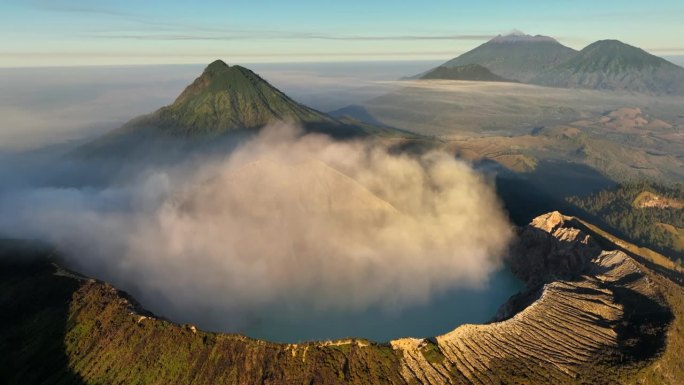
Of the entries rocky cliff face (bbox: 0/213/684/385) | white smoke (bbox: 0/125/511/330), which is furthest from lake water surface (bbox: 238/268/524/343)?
rocky cliff face (bbox: 0/213/684/385)

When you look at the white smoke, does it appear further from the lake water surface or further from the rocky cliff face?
the rocky cliff face

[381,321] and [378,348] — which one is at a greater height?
[378,348]

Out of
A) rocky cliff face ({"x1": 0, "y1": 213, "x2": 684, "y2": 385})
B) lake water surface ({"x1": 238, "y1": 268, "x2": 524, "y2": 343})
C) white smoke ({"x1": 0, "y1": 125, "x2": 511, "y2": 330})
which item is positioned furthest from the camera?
white smoke ({"x1": 0, "y1": 125, "x2": 511, "y2": 330})

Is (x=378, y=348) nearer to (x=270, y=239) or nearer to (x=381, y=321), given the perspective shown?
(x=381, y=321)

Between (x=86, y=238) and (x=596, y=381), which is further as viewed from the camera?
(x=86, y=238)

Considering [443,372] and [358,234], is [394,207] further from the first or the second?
[443,372]

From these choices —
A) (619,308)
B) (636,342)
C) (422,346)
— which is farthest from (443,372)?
(619,308)

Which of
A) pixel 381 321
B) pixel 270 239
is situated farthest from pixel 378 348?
pixel 270 239
